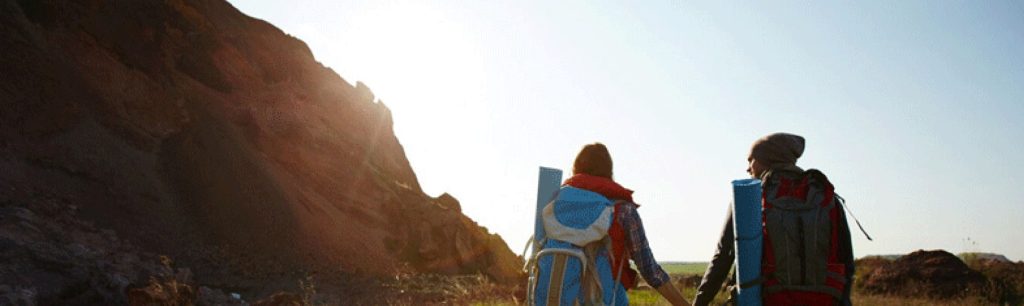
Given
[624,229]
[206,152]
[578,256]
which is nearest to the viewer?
[578,256]

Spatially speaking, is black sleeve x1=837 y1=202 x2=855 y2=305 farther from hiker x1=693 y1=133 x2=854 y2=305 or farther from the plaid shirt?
the plaid shirt

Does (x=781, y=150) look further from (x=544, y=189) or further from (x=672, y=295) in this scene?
(x=544, y=189)

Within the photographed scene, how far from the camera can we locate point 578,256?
3.69m

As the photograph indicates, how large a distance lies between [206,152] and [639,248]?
26.4 metres

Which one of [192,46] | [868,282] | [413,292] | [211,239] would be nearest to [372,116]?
[192,46]

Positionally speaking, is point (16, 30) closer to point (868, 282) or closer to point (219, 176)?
point (219, 176)

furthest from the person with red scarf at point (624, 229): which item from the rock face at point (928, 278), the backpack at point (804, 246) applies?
the rock face at point (928, 278)

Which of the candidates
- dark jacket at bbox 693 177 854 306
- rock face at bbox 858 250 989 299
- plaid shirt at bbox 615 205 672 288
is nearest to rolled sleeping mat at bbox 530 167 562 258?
plaid shirt at bbox 615 205 672 288

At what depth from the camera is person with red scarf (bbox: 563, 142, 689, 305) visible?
3.76m

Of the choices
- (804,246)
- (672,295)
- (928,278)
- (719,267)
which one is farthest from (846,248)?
(928,278)

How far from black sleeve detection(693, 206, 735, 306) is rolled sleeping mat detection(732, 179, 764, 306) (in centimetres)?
28

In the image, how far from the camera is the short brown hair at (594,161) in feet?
13.0

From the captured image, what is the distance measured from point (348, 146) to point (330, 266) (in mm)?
11371

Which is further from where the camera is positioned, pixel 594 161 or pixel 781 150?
pixel 594 161
